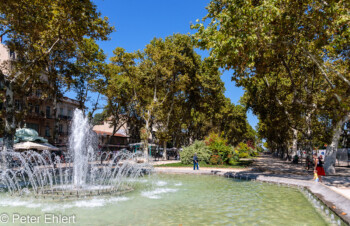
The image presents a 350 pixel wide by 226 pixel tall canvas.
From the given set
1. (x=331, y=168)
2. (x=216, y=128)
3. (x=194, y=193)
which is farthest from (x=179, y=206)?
(x=216, y=128)

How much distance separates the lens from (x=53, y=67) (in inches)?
1152

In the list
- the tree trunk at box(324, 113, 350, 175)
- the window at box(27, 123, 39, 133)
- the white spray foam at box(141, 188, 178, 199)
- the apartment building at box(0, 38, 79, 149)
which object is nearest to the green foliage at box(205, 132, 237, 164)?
the tree trunk at box(324, 113, 350, 175)

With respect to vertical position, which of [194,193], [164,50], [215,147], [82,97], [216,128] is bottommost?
[194,193]

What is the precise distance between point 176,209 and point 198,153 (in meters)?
19.7

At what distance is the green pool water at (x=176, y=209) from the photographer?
770 centimetres

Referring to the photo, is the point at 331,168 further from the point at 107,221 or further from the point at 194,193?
the point at 107,221

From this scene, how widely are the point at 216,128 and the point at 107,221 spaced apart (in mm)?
52111

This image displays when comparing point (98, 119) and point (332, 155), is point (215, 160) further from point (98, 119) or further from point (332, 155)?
point (98, 119)

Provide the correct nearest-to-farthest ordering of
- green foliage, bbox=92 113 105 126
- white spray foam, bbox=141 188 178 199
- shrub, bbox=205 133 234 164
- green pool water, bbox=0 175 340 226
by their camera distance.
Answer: green pool water, bbox=0 175 340 226
white spray foam, bbox=141 188 178 199
shrub, bbox=205 133 234 164
green foliage, bbox=92 113 105 126

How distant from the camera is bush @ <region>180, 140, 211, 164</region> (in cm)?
2809

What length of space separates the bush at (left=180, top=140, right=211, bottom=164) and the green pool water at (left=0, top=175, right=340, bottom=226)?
624 inches

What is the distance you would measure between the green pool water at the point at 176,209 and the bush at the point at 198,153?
52.0 feet

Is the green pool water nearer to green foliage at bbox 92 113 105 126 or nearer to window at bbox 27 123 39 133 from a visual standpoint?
window at bbox 27 123 39 133

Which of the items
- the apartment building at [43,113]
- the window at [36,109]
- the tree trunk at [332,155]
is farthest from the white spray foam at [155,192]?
the window at [36,109]
